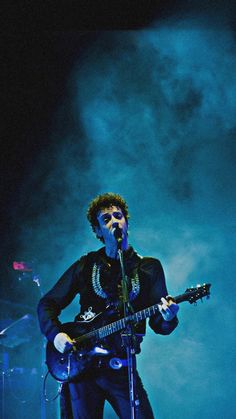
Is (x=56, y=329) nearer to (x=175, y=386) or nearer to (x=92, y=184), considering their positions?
(x=175, y=386)

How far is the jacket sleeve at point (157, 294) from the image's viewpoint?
2.86 meters

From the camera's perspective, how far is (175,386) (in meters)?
5.77

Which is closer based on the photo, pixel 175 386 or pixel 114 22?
pixel 175 386

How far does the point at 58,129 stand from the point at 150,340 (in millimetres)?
4418

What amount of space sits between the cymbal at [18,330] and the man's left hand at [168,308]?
3942 millimetres

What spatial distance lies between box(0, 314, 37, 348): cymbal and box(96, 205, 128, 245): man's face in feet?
10.8

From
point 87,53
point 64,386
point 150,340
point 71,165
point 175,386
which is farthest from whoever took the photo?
point 71,165

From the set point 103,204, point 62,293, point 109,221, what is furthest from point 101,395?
point 103,204

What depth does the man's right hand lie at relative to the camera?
288cm

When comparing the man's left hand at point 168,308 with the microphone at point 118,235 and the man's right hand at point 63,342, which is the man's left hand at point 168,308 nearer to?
the microphone at point 118,235

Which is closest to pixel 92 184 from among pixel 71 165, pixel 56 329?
pixel 71 165

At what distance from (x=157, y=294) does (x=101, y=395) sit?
0.83 meters

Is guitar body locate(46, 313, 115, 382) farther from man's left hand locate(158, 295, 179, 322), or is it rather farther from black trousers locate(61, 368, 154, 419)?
man's left hand locate(158, 295, 179, 322)

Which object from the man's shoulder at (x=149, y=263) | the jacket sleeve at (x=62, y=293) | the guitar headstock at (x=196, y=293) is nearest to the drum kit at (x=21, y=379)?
the jacket sleeve at (x=62, y=293)
